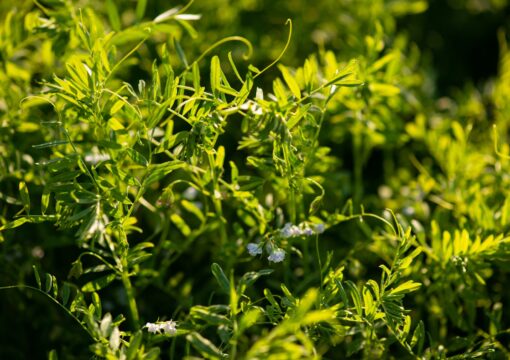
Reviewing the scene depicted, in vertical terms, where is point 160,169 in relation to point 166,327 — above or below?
above

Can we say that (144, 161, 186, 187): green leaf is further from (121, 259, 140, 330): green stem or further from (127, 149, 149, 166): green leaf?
(121, 259, 140, 330): green stem

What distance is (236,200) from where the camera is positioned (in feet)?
4.41

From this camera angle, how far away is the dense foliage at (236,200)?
Answer: 1119 millimetres

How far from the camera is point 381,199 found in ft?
5.84

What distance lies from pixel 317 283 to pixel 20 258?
0.74 metres

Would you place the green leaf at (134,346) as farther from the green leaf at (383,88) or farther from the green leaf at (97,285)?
the green leaf at (383,88)

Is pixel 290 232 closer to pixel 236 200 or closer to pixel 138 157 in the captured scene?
pixel 236 200

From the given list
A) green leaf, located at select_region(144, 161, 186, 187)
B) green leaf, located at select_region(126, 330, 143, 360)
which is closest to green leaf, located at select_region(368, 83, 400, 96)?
green leaf, located at select_region(144, 161, 186, 187)

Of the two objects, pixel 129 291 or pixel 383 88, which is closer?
pixel 129 291

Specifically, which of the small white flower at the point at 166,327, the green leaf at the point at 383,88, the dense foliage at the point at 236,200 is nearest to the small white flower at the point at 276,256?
the dense foliage at the point at 236,200

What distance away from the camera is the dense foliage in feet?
3.67

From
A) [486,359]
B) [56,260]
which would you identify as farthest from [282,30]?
[486,359]

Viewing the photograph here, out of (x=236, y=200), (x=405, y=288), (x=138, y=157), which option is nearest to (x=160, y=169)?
(x=138, y=157)

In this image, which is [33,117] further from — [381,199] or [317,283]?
[381,199]
